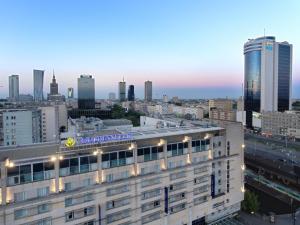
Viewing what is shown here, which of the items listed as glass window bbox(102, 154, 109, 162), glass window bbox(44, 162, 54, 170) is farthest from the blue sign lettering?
glass window bbox(44, 162, 54, 170)

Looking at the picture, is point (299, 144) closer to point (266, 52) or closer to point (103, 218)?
point (266, 52)

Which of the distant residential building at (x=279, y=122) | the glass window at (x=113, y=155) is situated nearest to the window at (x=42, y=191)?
the glass window at (x=113, y=155)

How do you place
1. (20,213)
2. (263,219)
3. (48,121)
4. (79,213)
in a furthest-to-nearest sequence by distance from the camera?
(48,121) < (263,219) < (79,213) < (20,213)

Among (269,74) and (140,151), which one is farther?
(269,74)

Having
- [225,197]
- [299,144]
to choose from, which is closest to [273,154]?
[299,144]

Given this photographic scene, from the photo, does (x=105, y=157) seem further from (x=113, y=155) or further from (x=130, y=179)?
(x=130, y=179)

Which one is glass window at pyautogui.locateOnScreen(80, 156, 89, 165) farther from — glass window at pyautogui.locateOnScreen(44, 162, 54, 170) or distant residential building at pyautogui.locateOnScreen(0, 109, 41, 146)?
distant residential building at pyautogui.locateOnScreen(0, 109, 41, 146)

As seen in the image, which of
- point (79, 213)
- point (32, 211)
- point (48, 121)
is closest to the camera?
point (32, 211)

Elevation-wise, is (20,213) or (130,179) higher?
(130,179)

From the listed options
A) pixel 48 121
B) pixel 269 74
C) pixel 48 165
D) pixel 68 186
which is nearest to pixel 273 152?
pixel 269 74
